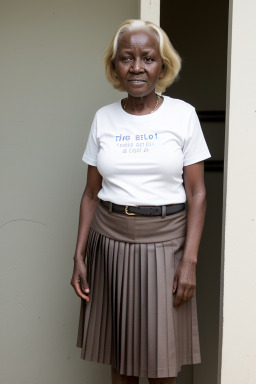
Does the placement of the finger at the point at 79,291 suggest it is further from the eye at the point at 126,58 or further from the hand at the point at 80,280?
the eye at the point at 126,58

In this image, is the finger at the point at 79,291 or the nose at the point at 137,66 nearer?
the nose at the point at 137,66

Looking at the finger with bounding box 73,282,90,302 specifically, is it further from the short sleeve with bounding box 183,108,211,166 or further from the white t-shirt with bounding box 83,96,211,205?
the short sleeve with bounding box 183,108,211,166

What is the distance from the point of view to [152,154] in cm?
192

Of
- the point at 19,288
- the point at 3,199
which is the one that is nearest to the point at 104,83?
the point at 3,199

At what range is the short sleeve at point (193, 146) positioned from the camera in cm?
194

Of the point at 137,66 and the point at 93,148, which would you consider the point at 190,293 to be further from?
the point at 137,66

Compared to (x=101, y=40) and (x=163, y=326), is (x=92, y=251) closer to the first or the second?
(x=163, y=326)

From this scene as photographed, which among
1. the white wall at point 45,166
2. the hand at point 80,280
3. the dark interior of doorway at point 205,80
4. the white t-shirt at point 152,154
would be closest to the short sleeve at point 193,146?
the white t-shirt at point 152,154

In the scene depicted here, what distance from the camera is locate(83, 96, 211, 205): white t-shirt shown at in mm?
1922

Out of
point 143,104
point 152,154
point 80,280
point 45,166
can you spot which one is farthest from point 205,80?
point 80,280

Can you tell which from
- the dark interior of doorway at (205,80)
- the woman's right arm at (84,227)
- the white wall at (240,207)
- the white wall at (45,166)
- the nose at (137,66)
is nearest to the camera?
the nose at (137,66)

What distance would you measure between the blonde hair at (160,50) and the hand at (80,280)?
74cm

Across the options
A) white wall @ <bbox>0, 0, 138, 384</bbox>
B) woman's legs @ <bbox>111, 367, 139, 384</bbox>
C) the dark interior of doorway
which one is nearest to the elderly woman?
woman's legs @ <bbox>111, 367, 139, 384</bbox>

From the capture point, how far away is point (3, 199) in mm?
2785
